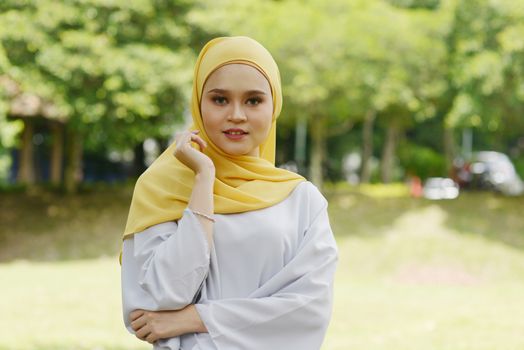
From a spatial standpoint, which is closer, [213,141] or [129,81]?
[213,141]

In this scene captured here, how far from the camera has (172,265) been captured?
2486mm

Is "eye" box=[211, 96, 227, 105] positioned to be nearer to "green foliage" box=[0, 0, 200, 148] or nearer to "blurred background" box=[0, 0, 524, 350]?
"blurred background" box=[0, 0, 524, 350]

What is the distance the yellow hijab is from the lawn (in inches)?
220

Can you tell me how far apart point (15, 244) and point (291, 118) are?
7238 mm

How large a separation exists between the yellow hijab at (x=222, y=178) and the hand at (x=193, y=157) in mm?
81

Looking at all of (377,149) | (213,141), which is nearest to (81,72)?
(213,141)

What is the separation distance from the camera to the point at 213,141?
2.68 meters

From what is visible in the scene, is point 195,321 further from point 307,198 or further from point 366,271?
point 366,271

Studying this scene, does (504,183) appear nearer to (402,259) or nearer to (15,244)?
(402,259)

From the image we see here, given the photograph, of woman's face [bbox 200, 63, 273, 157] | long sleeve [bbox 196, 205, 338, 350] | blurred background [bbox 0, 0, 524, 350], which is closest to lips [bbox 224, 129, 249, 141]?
woman's face [bbox 200, 63, 273, 157]

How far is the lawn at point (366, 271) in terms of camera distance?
893 centimetres

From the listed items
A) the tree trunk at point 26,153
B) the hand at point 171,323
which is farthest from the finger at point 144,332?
the tree trunk at point 26,153

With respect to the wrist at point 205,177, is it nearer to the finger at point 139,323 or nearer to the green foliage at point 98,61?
the finger at point 139,323

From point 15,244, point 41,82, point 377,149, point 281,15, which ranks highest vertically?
point 281,15
